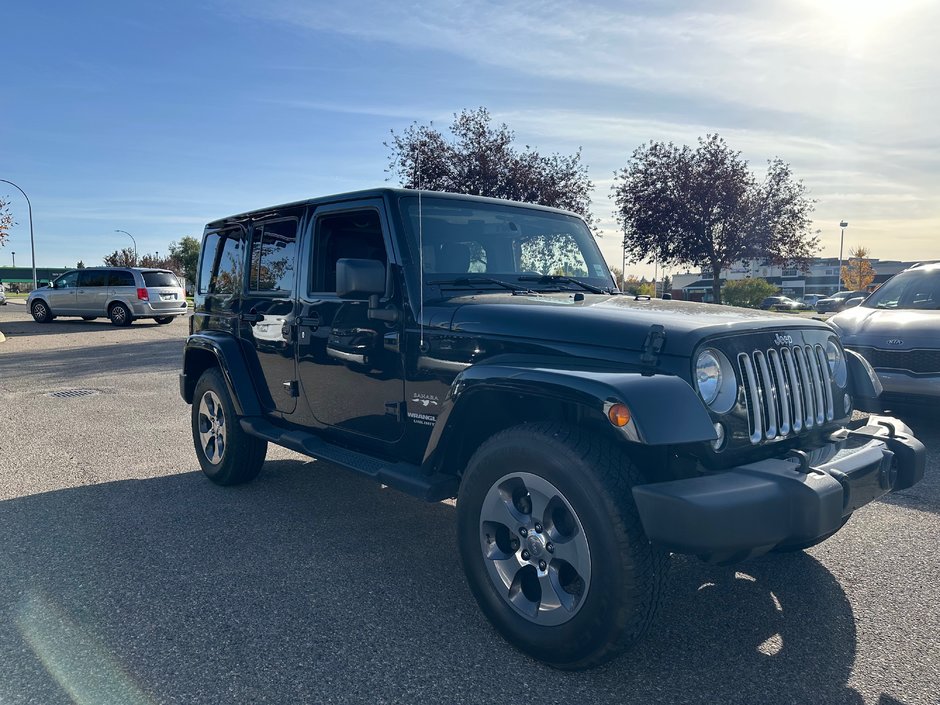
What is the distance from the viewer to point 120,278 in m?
21.4

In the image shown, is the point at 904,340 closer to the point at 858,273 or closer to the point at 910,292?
the point at 910,292

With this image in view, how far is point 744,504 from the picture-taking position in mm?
2367

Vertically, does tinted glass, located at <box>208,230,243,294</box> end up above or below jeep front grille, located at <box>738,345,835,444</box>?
above

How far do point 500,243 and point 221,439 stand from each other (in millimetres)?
2511

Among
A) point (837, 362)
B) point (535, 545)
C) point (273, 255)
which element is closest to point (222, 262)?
→ point (273, 255)

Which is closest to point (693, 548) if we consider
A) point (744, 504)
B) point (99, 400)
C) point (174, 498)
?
point (744, 504)

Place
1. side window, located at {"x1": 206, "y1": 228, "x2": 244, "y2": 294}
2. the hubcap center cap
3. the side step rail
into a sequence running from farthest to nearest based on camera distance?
side window, located at {"x1": 206, "y1": 228, "x2": 244, "y2": 294}
the side step rail
the hubcap center cap

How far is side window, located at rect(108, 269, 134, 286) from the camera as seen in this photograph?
2128 cm

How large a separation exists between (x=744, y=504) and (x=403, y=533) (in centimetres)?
228

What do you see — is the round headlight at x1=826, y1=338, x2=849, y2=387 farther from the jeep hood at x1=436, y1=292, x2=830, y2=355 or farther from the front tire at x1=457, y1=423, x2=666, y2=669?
the front tire at x1=457, y1=423, x2=666, y2=669

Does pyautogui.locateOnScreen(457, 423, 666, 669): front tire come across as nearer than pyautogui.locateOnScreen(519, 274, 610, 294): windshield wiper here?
Yes

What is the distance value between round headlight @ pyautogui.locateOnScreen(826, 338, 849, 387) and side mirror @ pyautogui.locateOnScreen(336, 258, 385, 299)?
211 cm

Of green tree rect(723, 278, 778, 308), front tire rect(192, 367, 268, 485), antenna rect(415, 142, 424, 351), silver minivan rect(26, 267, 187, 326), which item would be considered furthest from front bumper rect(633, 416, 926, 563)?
green tree rect(723, 278, 778, 308)

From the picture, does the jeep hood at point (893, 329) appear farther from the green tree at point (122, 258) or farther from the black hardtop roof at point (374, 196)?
the green tree at point (122, 258)
